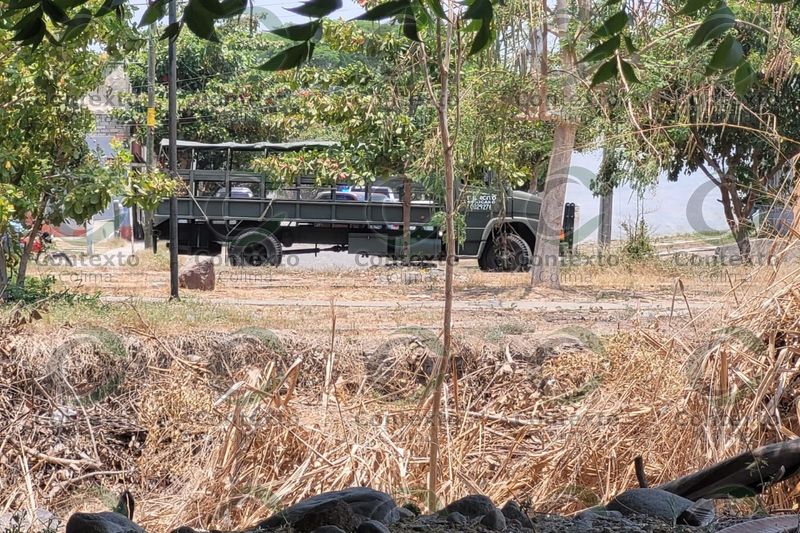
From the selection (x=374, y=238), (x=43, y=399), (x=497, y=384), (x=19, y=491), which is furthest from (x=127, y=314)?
(x=374, y=238)

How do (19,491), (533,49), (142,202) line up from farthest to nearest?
(533,49) → (142,202) → (19,491)

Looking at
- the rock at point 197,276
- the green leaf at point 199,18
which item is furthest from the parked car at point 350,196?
the green leaf at point 199,18

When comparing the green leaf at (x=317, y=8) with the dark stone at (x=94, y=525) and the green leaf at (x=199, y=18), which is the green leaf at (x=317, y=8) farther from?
the dark stone at (x=94, y=525)

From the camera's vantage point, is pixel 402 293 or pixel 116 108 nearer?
pixel 402 293

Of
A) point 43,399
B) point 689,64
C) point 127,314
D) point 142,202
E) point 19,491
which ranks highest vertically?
point 689,64

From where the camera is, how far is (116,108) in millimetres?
23562

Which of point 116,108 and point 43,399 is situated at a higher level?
point 116,108

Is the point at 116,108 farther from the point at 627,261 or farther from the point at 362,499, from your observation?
the point at 362,499

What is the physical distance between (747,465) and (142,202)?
705cm

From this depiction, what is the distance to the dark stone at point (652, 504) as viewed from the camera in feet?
10.8

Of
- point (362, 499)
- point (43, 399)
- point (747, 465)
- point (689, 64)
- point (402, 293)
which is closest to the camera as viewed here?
point (362, 499)

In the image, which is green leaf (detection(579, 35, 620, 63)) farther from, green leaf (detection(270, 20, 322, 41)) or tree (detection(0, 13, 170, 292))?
tree (detection(0, 13, 170, 292))

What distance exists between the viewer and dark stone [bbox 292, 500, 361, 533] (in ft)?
9.53

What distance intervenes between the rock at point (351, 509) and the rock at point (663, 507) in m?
0.77
